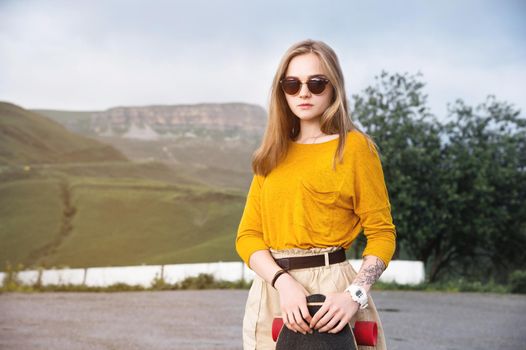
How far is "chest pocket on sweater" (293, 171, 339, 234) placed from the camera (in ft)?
6.16

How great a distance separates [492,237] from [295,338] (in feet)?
58.9

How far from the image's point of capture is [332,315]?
1.70 metres

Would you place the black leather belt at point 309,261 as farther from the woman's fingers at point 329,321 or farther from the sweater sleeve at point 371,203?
the woman's fingers at point 329,321

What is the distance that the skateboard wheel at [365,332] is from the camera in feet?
5.79

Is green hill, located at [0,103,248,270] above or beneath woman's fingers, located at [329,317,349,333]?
beneath

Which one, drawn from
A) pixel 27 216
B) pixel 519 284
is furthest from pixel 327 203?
pixel 27 216

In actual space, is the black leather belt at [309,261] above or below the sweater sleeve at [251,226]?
below

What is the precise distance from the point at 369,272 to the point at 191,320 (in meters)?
7.75

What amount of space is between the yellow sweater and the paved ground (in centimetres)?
525

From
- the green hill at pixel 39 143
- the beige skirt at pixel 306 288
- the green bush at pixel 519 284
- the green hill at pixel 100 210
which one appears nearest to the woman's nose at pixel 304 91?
the beige skirt at pixel 306 288

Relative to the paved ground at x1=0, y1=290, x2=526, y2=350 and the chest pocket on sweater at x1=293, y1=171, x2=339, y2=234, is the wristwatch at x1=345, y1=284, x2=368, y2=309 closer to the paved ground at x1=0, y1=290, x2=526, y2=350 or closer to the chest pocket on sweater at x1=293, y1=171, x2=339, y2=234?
the chest pocket on sweater at x1=293, y1=171, x2=339, y2=234

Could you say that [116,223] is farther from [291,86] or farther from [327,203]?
[327,203]

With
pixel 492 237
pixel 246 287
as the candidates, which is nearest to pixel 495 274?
pixel 492 237

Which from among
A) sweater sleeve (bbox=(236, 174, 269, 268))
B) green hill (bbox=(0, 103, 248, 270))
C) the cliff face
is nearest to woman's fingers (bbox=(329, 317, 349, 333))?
sweater sleeve (bbox=(236, 174, 269, 268))
